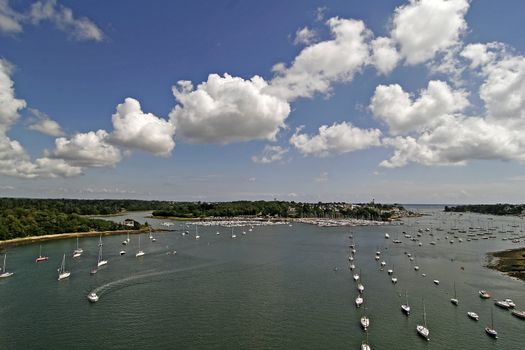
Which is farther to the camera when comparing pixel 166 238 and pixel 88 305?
pixel 166 238

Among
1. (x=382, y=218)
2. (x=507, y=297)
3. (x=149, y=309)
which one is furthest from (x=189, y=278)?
(x=382, y=218)

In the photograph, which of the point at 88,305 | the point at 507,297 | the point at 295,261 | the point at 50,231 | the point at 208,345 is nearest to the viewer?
the point at 208,345

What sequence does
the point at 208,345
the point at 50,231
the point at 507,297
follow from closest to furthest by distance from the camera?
the point at 208,345 < the point at 507,297 < the point at 50,231

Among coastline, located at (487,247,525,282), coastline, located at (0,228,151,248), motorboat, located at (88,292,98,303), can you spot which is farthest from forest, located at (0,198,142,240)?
coastline, located at (487,247,525,282)

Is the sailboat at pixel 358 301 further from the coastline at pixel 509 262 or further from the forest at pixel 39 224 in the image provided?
the forest at pixel 39 224

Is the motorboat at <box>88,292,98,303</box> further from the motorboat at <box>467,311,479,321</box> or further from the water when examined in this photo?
the motorboat at <box>467,311,479,321</box>

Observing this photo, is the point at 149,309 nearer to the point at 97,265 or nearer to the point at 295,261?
the point at 97,265
